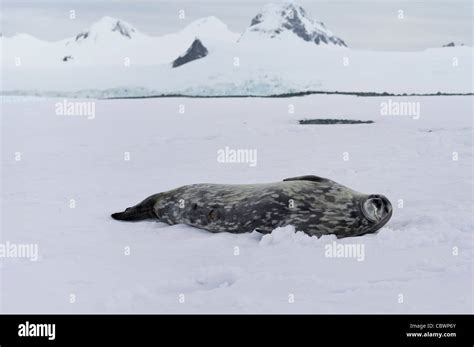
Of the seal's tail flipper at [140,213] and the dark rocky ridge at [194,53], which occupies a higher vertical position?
the dark rocky ridge at [194,53]

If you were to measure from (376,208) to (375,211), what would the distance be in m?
0.03

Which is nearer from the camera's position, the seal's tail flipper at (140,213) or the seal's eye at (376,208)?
the seal's eye at (376,208)

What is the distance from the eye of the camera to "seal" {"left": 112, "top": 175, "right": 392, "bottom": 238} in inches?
206

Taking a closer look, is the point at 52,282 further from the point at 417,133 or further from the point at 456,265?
the point at 417,133

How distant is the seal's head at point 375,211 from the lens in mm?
5316

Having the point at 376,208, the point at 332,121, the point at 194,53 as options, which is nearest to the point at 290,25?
the point at 194,53

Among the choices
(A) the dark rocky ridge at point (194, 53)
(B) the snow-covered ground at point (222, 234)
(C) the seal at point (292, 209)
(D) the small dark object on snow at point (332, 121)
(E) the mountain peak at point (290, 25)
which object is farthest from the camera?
(E) the mountain peak at point (290, 25)

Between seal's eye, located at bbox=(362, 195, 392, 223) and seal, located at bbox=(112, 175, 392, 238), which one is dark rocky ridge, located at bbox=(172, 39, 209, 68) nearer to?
seal, located at bbox=(112, 175, 392, 238)

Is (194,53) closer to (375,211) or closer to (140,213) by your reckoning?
(140,213)

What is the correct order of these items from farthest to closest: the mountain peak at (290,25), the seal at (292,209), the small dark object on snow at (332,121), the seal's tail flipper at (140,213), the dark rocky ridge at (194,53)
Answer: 1. the mountain peak at (290,25)
2. the dark rocky ridge at (194,53)
3. the small dark object on snow at (332,121)
4. the seal's tail flipper at (140,213)
5. the seal at (292,209)

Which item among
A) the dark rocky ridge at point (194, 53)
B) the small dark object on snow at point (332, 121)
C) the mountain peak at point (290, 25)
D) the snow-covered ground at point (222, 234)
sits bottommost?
the snow-covered ground at point (222, 234)

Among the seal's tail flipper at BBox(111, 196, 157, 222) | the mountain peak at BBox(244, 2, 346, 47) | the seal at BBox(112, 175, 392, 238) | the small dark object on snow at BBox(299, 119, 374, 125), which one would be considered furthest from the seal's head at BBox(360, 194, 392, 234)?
the mountain peak at BBox(244, 2, 346, 47)

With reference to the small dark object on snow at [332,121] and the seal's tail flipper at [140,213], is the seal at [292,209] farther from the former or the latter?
the small dark object on snow at [332,121]

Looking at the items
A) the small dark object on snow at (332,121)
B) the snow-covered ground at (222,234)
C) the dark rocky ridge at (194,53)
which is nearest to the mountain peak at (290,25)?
the dark rocky ridge at (194,53)
